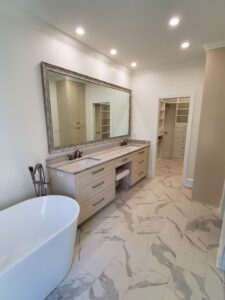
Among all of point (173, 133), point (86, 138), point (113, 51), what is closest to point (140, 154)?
point (86, 138)

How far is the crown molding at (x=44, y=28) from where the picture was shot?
1728 millimetres

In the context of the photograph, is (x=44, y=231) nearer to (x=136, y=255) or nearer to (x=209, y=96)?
(x=136, y=255)

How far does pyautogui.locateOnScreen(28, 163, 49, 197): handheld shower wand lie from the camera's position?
78.5 inches

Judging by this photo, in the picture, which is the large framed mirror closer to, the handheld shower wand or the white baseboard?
the handheld shower wand

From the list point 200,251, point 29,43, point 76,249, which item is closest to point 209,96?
point 200,251

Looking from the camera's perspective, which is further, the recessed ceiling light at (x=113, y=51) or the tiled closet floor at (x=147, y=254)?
the recessed ceiling light at (x=113, y=51)

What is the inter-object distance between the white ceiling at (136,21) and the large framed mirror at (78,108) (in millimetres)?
554

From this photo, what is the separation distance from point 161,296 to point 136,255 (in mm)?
451

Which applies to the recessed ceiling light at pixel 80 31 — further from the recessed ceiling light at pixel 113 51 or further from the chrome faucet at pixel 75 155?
the chrome faucet at pixel 75 155

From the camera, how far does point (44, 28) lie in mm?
2039

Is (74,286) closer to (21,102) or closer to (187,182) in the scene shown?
(21,102)

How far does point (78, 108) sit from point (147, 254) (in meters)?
2.33

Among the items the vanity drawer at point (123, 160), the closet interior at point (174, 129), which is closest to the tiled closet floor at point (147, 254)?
the vanity drawer at point (123, 160)

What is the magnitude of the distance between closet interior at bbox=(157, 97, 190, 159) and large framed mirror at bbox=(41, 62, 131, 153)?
2.46m
